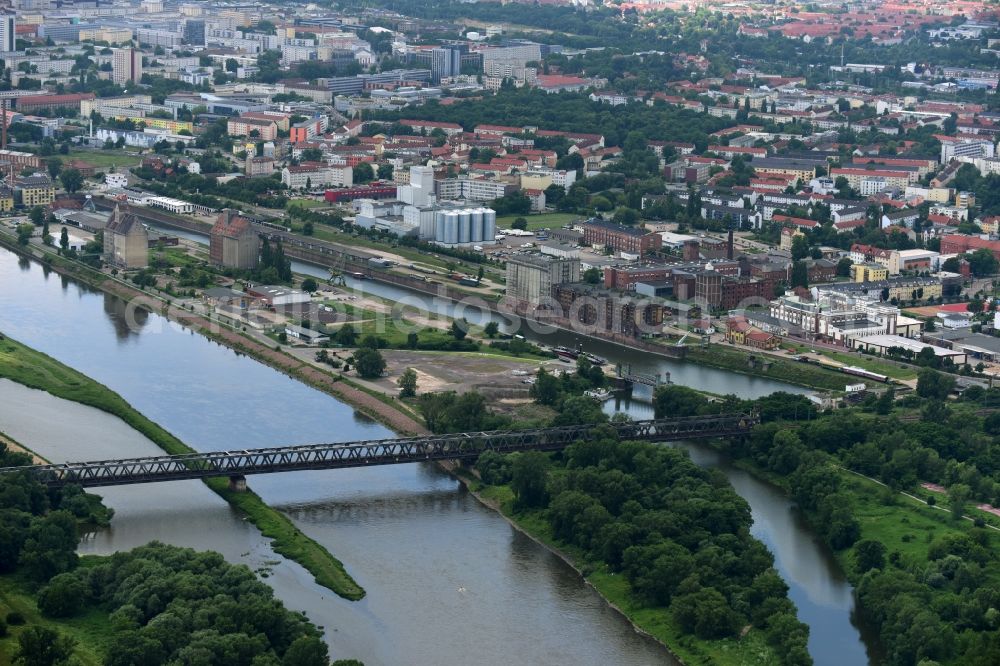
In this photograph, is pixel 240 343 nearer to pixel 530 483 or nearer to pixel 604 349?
pixel 604 349

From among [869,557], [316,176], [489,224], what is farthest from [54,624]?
[316,176]

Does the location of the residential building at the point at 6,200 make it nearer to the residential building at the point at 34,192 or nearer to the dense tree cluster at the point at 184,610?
the residential building at the point at 34,192

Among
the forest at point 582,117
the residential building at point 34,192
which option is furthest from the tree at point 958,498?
the forest at point 582,117

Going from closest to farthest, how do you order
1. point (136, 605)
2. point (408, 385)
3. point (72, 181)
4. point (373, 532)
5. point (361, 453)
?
1. point (136, 605)
2. point (373, 532)
3. point (361, 453)
4. point (408, 385)
5. point (72, 181)

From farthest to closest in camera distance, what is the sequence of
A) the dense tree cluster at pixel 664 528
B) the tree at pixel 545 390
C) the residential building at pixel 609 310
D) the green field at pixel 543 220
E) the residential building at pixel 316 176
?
the residential building at pixel 316 176, the green field at pixel 543 220, the residential building at pixel 609 310, the tree at pixel 545 390, the dense tree cluster at pixel 664 528

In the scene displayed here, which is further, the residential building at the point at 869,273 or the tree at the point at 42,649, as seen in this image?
the residential building at the point at 869,273
